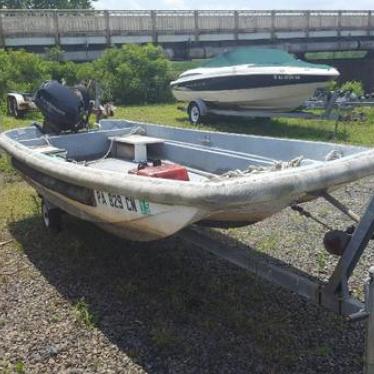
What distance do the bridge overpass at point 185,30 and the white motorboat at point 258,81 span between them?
8.65 m

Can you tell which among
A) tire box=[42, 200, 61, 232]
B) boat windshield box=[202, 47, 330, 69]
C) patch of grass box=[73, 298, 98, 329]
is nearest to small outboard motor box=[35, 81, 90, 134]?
tire box=[42, 200, 61, 232]

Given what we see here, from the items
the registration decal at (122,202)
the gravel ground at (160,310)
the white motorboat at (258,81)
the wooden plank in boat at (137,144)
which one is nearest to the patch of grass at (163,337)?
the gravel ground at (160,310)

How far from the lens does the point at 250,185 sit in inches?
107

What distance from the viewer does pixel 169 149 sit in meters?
5.72

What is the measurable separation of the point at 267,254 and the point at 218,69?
337 inches

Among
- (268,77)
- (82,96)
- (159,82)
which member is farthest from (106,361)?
(159,82)

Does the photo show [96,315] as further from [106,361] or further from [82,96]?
[82,96]

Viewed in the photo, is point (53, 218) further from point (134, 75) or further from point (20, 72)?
point (134, 75)

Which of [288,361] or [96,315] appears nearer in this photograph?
[288,361]

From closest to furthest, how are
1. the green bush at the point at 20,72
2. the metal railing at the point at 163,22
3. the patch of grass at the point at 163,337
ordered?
1. the patch of grass at the point at 163,337
2. the green bush at the point at 20,72
3. the metal railing at the point at 163,22

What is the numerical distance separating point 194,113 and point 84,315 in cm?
962

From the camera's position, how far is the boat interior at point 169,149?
439cm

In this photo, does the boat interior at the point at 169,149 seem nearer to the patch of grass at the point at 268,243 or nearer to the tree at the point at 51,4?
the patch of grass at the point at 268,243

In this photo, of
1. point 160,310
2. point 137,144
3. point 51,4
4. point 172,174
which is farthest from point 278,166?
point 51,4
